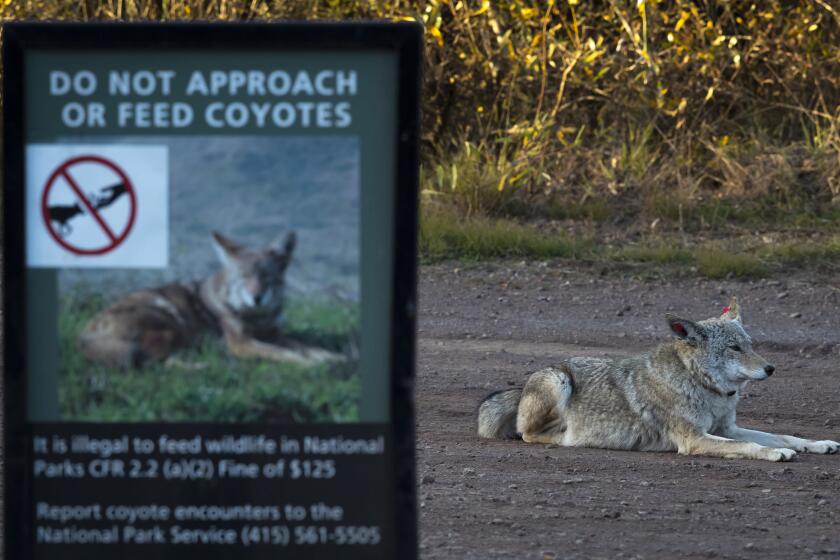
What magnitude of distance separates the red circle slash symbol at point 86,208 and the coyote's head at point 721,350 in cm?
490

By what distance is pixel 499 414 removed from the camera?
8.41m

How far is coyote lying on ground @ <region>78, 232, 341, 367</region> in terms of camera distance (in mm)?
3879

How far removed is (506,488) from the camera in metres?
6.90

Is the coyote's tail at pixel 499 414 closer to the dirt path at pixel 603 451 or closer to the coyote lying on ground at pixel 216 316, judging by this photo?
the dirt path at pixel 603 451

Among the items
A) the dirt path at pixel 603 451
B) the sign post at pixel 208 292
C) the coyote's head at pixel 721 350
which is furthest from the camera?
the coyote's head at pixel 721 350

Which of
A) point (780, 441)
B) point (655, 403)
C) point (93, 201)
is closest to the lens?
point (93, 201)

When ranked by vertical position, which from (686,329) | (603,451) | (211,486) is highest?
(686,329)

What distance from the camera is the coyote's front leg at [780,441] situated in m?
8.00

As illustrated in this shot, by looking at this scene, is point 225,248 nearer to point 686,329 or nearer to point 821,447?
point 686,329

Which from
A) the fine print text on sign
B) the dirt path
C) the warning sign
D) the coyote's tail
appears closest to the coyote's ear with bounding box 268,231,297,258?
the warning sign

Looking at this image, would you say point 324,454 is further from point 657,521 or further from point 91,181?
point 657,521

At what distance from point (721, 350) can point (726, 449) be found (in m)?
0.60

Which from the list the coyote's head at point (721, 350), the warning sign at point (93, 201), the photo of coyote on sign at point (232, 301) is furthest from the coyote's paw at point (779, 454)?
the warning sign at point (93, 201)

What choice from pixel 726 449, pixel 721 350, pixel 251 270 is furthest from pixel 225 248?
pixel 721 350
